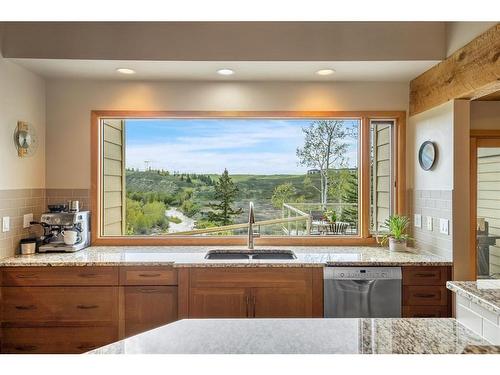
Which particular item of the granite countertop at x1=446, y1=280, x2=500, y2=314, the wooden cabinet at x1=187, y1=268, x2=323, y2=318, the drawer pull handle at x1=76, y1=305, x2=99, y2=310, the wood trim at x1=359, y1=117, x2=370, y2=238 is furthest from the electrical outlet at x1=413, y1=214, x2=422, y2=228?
the drawer pull handle at x1=76, y1=305, x2=99, y2=310

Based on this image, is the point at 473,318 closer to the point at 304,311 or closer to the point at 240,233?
the point at 304,311

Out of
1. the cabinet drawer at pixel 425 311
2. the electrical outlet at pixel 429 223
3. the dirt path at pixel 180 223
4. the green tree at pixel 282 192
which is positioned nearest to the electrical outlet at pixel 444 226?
the electrical outlet at pixel 429 223

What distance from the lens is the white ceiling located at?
9.75 ft

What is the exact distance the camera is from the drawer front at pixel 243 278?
9.19 ft

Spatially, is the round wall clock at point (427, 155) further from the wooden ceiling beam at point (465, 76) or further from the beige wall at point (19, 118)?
the beige wall at point (19, 118)

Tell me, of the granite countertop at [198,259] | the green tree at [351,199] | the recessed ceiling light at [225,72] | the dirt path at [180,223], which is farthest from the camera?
the dirt path at [180,223]

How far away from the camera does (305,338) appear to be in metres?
1.27

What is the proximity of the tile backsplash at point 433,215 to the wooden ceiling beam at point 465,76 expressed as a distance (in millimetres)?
706

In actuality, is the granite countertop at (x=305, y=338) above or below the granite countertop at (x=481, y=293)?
below

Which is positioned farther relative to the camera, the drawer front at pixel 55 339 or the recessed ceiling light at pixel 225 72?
the recessed ceiling light at pixel 225 72

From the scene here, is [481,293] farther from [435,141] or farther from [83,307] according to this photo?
[83,307]

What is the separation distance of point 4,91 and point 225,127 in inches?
69.9

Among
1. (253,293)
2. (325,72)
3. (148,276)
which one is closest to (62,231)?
(148,276)

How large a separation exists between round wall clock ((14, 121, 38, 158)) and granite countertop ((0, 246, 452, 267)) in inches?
32.8
